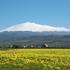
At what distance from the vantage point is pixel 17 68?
51969 millimetres

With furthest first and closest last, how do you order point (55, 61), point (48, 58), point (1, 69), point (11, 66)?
point (48, 58)
point (55, 61)
point (11, 66)
point (1, 69)

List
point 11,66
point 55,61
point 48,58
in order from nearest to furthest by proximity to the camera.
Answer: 1. point 11,66
2. point 55,61
3. point 48,58

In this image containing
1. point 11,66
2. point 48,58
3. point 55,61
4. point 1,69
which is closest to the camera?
point 1,69

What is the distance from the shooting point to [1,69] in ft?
166

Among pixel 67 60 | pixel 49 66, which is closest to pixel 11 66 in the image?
pixel 49 66

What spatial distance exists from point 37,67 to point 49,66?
5.94ft

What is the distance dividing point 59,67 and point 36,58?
41.5ft

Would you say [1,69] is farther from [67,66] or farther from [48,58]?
[48,58]

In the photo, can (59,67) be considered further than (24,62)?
No

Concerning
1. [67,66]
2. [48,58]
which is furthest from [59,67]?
[48,58]

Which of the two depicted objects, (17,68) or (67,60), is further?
(67,60)

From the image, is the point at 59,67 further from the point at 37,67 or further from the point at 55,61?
the point at 55,61

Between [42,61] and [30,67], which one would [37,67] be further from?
[42,61]

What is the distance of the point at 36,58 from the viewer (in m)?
63.7
